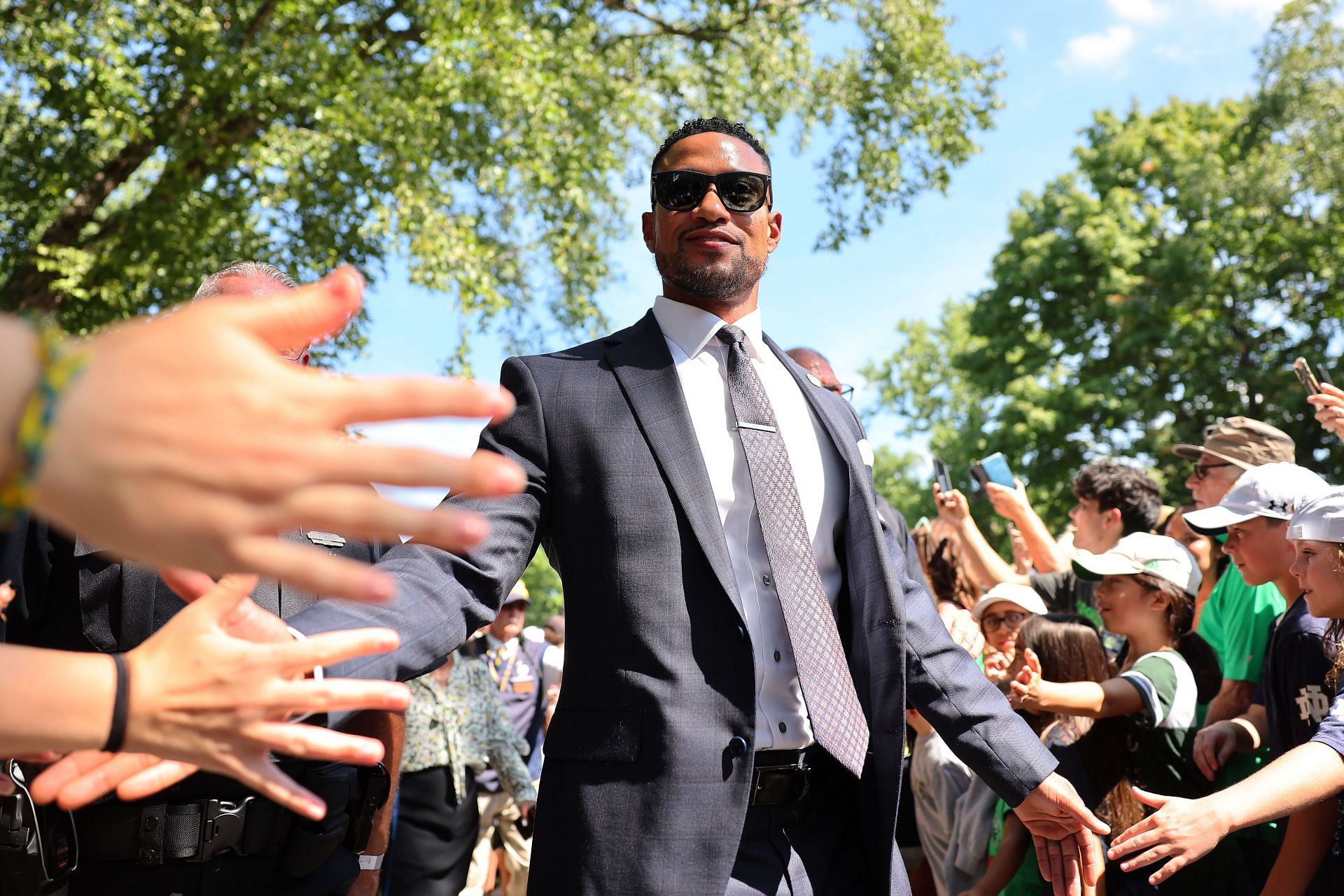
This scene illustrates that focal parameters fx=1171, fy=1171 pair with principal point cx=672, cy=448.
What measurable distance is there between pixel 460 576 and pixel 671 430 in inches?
24.4

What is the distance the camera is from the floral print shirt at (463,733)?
684 cm

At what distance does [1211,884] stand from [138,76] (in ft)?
32.4

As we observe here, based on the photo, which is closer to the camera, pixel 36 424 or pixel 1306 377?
pixel 36 424

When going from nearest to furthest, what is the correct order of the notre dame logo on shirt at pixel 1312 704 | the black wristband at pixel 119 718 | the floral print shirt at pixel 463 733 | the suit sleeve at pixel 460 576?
1. the black wristband at pixel 119 718
2. the suit sleeve at pixel 460 576
3. the notre dame logo on shirt at pixel 1312 704
4. the floral print shirt at pixel 463 733

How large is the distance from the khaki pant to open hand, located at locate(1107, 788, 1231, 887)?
6.22 meters

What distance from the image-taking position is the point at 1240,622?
192 inches

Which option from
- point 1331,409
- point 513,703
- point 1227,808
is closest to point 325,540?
point 1227,808

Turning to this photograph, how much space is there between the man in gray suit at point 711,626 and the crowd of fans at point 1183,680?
1.87ft

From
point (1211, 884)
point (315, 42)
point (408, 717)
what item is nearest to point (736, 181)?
point (1211, 884)

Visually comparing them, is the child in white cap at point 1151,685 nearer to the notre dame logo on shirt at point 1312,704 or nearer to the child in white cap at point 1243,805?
the notre dame logo on shirt at point 1312,704

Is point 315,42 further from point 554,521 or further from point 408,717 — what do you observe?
point 554,521

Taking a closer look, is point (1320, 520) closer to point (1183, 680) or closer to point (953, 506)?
point (1183, 680)

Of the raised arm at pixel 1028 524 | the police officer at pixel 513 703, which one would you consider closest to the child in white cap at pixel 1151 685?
the raised arm at pixel 1028 524

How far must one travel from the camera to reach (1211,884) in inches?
156
